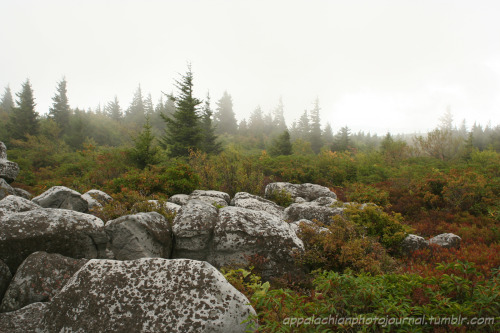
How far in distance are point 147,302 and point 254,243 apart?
250 cm

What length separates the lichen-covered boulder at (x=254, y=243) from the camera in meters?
5.00

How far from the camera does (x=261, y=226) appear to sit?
5.38m

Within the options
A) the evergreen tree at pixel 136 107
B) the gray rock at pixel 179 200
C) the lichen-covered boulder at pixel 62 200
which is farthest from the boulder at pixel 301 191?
the evergreen tree at pixel 136 107

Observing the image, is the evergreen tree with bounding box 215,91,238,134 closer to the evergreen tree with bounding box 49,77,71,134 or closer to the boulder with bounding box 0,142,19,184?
the evergreen tree with bounding box 49,77,71,134

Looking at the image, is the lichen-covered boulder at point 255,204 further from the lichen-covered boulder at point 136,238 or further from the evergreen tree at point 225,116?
the evergreen tree at point 225,116

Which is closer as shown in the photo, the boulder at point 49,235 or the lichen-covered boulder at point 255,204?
the boulder at point 49,235

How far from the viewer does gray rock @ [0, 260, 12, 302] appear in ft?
12.4

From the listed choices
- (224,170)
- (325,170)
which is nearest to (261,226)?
(224,170)

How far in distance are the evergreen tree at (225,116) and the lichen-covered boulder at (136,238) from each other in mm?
51166

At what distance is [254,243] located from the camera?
16.8 ft

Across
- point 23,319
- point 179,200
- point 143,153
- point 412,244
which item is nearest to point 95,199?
point 179,200

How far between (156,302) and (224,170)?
9232 mm

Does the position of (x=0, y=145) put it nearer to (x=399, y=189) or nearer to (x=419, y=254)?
(x=419, y=254)

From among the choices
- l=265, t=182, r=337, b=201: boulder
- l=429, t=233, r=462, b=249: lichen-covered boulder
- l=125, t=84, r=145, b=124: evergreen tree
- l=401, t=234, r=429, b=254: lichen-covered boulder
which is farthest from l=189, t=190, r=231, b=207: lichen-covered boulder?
l=125, t=84, r=145, b=124: evergreen tree
